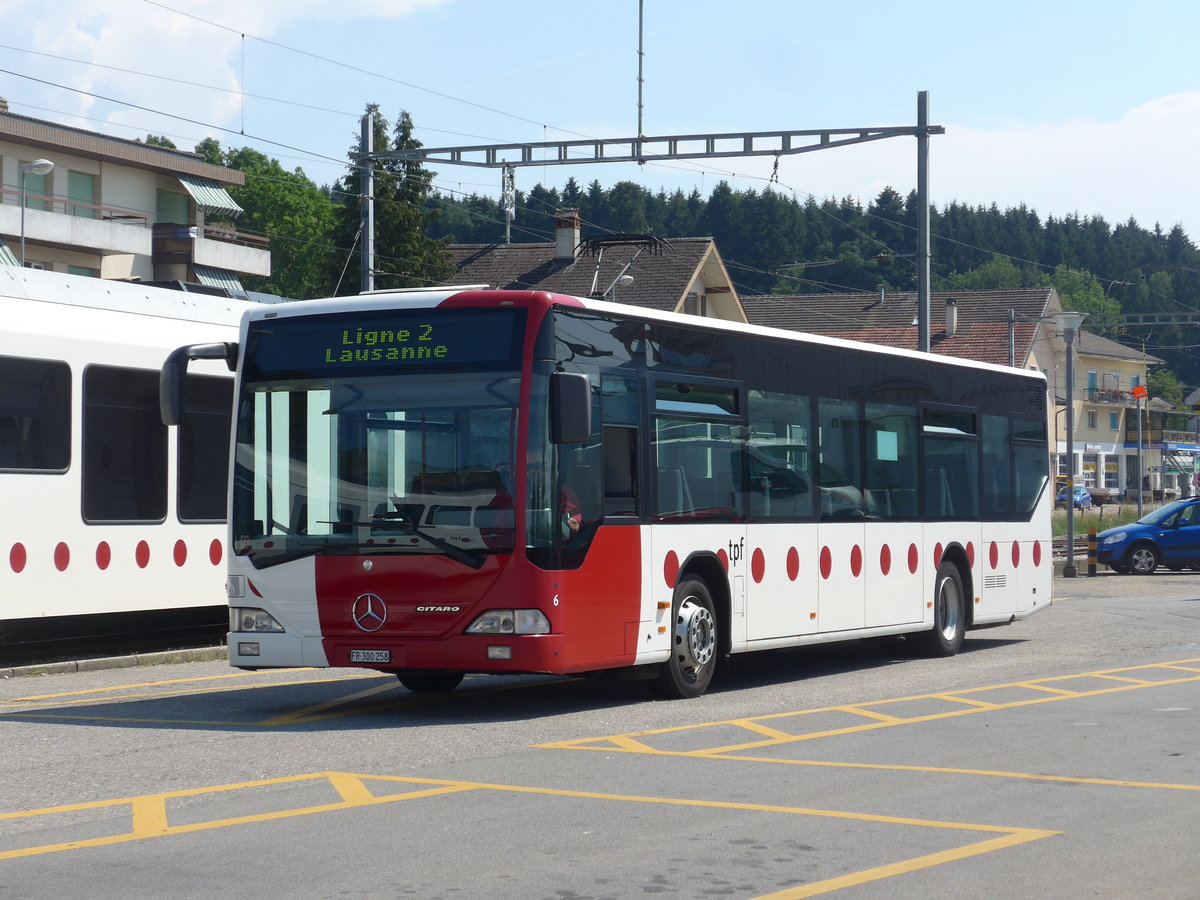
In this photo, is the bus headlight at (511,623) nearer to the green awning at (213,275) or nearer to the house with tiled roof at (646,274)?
the house with tiled roof at (646,274)

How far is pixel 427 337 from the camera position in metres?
12.1

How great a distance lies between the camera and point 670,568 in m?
13.0

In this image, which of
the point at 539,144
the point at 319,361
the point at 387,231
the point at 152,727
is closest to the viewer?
the point at 152,727

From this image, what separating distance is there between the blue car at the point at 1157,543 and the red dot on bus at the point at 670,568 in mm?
25069

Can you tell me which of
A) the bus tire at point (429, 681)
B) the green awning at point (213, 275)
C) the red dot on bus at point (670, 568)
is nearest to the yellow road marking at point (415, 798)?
the red dot on bus at point (670, 568)

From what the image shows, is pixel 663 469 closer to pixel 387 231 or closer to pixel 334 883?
pixel 334 883

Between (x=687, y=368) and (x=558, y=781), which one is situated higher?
(x=687, y=368)

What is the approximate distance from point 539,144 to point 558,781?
18.4 metres

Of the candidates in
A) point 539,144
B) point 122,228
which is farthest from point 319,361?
point 122,228

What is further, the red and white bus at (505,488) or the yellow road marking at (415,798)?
the red and white bus at (505,488)

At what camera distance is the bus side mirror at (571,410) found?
11.5 meters

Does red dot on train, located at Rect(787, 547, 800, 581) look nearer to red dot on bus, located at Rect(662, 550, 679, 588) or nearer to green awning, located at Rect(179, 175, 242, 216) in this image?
red dot on bus, located at Rect(662, 550, 679, 588)

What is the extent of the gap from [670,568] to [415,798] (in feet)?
15.2

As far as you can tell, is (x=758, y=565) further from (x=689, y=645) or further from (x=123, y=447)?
(x=123, y=447)
